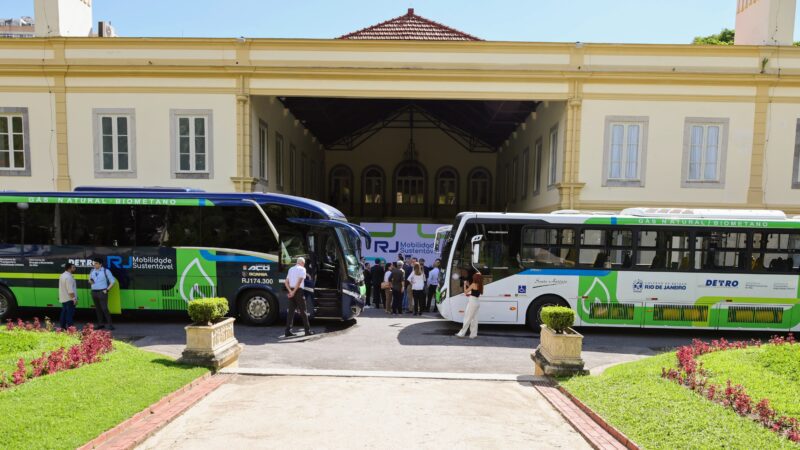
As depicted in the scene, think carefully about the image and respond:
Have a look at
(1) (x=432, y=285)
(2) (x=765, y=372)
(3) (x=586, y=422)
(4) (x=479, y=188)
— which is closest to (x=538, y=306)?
(1) (x=432, y=285)

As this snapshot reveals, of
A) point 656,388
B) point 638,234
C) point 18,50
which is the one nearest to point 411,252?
point 638,234

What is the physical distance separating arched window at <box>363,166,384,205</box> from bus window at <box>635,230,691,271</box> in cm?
2301

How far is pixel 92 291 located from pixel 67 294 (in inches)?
18.5

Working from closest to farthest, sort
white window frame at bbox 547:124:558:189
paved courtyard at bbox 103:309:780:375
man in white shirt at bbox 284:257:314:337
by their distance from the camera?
paved courtyard at bbox 103:309:780:375
man in white shirt at bbox 284:257:314:337
white window frame at bbox 547:124:558:189

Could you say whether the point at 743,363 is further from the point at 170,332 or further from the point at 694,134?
the point at 694,134

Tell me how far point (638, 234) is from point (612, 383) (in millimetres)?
5501

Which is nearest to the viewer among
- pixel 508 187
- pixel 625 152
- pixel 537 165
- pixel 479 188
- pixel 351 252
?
pixel 351 252

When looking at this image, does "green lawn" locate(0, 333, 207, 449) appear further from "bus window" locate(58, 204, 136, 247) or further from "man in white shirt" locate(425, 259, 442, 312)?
"man in white shirt" locate(425, 259, 442, 312)

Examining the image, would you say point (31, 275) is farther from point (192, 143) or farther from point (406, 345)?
point (406, 345)

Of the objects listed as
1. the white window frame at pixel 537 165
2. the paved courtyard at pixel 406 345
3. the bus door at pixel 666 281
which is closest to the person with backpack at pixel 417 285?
the paved courtyard at pixel 406 345

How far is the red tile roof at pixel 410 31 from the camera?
21688mm

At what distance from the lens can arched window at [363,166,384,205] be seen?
32.9m

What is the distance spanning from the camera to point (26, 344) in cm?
752

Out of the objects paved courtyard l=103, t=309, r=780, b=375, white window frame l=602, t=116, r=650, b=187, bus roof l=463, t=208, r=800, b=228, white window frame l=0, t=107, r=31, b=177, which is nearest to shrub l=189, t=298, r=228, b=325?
paved courtyard l=103, t=309, r=780, b=375
